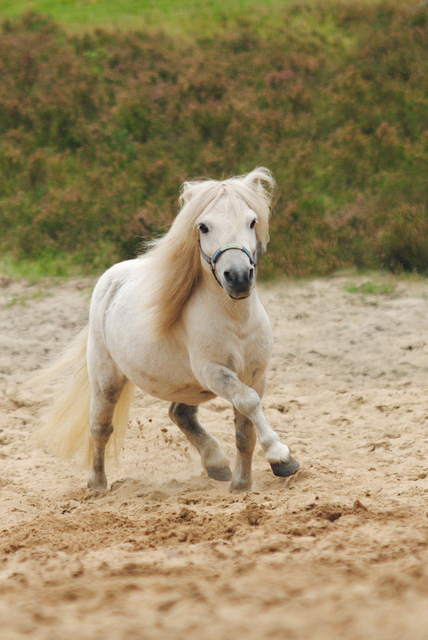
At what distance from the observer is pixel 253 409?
3160 mm

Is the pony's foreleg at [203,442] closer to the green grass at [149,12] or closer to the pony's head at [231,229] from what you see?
the pony's head at [231,229]

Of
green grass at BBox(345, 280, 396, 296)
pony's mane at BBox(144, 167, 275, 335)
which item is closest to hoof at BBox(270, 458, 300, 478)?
pony's mane at BBox(144, 167, 275, 335)

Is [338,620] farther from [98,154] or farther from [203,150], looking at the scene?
[98,154]

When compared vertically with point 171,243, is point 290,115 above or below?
above

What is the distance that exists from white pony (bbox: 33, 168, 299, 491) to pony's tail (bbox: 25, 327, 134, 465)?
0.94 ft

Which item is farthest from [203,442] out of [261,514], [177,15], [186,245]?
[177,15]

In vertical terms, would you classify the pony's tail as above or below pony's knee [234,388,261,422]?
below

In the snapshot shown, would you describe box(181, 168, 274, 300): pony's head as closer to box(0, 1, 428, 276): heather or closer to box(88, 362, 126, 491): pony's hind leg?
box(88, 362, 126, 491): pony's hind leg

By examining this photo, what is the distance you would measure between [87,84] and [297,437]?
10429 millimetres

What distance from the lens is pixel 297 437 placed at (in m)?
4.71

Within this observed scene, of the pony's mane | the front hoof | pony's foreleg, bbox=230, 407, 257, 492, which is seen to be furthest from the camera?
the front hoof

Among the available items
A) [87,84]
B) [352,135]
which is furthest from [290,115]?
[87,84]

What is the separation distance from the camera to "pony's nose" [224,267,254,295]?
9.82 ft

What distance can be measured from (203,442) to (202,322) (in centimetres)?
121
